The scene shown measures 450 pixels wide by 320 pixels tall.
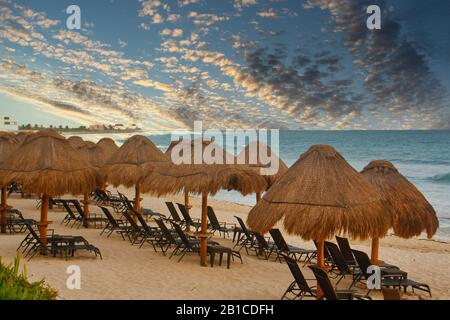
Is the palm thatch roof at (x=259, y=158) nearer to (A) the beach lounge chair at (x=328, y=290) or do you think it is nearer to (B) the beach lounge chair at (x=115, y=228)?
(B) the beach lounge chair at (x=115, y=228)

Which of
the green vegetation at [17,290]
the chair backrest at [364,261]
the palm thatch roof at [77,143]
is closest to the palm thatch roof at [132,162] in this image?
the palm thatch roof at [77,143]

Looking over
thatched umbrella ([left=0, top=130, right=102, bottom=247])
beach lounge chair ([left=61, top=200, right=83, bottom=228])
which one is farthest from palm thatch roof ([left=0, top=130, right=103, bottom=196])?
beach lounge chair ([left=61, top=200, right=83, bottom=228])

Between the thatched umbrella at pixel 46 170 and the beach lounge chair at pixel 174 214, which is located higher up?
the thatched umbrella at pixel 46 170

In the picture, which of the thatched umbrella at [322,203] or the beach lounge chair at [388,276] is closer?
the thatched umbrella at [322,203]

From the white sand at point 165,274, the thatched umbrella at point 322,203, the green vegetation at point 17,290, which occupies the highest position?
the thatched umbrella at point 322,203

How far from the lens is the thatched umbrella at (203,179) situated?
941 cm

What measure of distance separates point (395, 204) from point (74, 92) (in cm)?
3174

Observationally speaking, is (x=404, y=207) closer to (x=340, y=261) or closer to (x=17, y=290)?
(x=340, y=261)

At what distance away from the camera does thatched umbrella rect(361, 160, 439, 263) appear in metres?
8.31

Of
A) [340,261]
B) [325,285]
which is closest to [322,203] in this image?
[325,285]

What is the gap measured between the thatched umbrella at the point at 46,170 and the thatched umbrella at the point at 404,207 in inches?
236

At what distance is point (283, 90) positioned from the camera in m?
46.6

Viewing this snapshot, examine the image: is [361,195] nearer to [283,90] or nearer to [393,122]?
[283,90]
